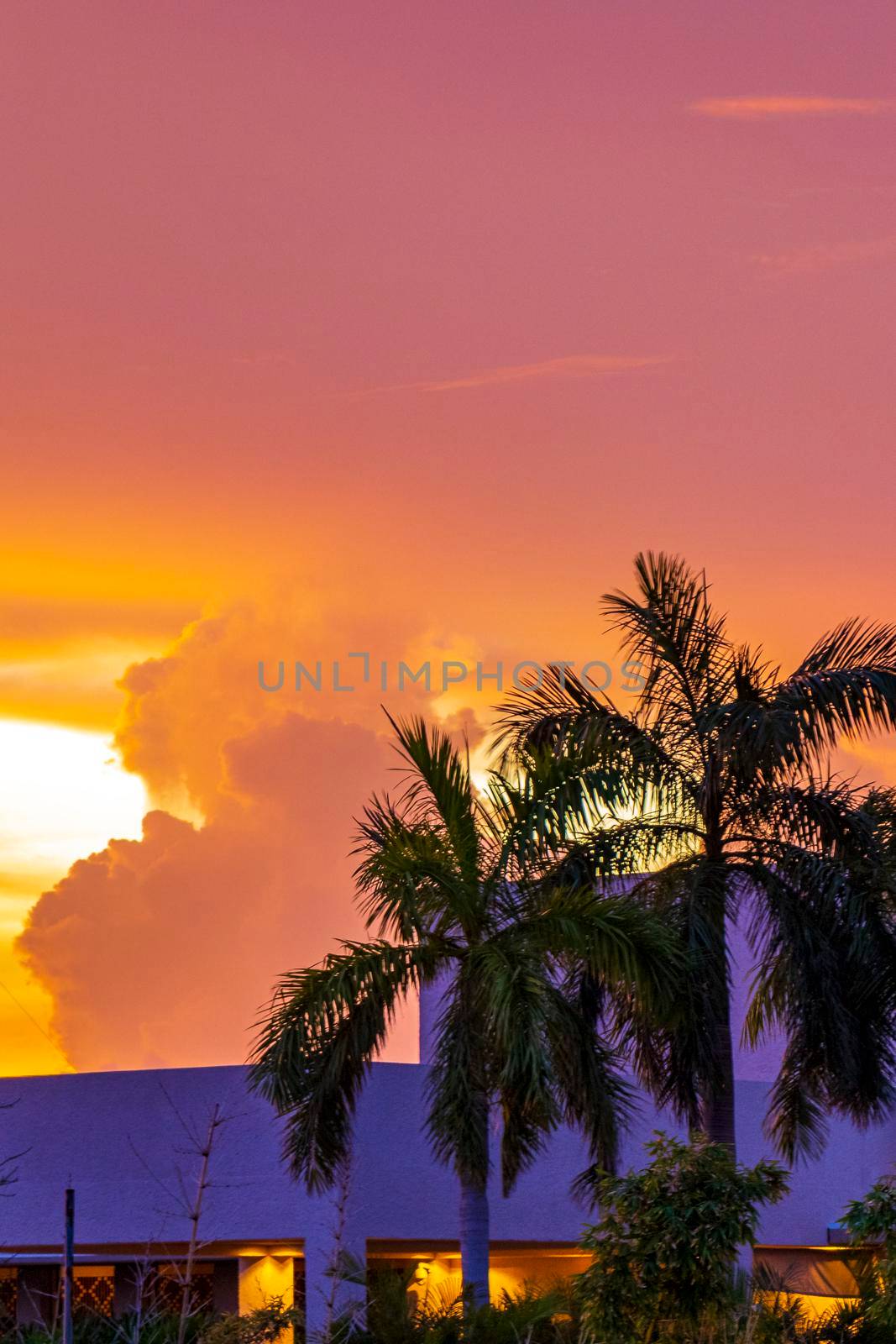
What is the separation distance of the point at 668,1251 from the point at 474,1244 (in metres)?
3.05

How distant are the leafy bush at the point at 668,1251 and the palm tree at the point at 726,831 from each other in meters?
2.87

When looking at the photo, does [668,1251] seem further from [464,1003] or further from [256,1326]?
[256,1326]

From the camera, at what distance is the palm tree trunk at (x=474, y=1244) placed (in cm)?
1675

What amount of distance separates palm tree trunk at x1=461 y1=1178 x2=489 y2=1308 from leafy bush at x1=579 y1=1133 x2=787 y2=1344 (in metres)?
2.06

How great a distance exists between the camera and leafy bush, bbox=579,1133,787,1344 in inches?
569

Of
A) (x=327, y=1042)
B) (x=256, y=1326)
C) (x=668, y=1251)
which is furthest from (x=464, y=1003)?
(x=256, y=1326)

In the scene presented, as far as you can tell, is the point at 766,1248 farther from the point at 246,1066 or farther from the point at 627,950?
the point at 627,950

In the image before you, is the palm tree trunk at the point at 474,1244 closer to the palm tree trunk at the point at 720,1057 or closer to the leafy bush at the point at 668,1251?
the leafy bush at the point at 668,1251

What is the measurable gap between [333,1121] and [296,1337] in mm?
4627

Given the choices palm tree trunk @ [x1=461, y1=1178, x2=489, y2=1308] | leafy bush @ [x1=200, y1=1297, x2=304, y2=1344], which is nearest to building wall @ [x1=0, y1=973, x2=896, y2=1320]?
leafy bush @ [x1=200, y1=1297, x2=304, y2=1344]

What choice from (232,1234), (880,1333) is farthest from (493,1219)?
(880,1333)

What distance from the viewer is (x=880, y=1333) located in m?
19.2

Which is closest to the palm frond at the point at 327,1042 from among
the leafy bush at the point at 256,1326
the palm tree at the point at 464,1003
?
the palm tree at the point at 464,1003

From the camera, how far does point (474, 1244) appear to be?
17.0m
